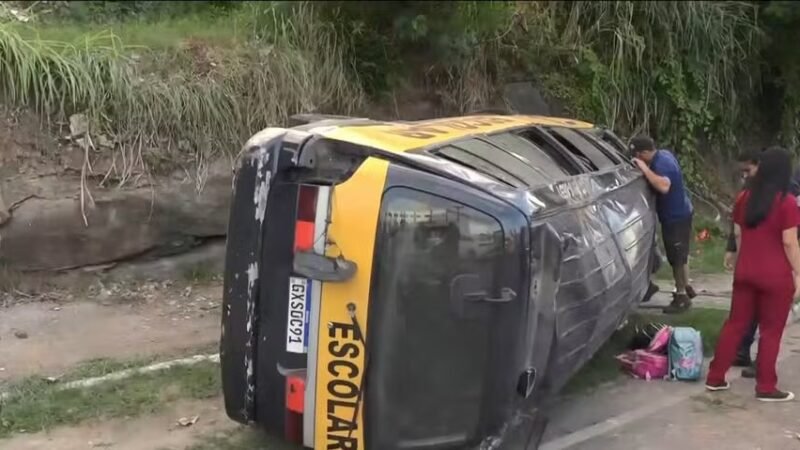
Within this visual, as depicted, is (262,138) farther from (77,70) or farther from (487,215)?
(77,70)

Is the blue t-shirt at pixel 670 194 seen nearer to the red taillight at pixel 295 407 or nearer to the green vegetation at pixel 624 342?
the green vegetation at pixel 624 342

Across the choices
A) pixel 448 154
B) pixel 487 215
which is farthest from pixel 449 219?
pixel 448 154

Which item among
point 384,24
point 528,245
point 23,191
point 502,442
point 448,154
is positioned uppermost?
point 384,24

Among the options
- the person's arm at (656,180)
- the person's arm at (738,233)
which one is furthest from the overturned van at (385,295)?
the person's arm at (656,180)

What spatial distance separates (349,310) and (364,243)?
0.31 metres

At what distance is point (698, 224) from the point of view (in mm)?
11742

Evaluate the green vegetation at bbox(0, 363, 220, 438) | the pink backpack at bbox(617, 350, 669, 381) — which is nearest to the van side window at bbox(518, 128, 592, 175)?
the pink backpack at bbox(617, 350, 669, 381)

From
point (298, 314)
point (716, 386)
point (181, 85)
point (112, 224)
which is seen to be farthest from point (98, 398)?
point (716, 386)

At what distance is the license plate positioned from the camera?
177 inches

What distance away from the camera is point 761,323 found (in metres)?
6.19

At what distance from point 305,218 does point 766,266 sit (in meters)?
3.13

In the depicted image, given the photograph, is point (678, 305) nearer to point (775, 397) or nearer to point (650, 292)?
point (650, 292)

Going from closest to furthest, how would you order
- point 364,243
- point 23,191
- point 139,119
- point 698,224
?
point 364,243, point 23,191, point 139,119, point 698,224

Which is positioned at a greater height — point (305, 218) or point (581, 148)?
point (581, 148)
